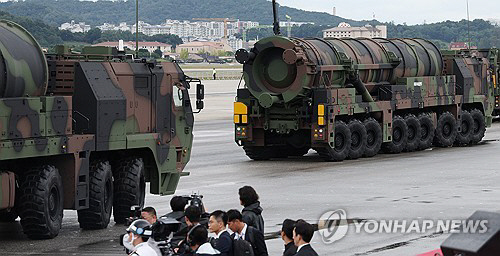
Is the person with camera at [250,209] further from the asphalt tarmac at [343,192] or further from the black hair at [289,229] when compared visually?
the asphalt tarmac at [343,192]

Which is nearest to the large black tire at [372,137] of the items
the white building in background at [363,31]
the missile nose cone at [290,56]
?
the missile nose cone at [290,56]

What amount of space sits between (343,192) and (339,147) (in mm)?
6687

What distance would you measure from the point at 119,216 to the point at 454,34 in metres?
151

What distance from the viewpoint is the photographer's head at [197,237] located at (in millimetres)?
9781

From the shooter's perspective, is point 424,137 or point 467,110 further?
point 467,110

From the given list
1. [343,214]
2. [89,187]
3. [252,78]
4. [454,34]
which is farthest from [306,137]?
[454,34]

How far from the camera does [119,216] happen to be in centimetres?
1755

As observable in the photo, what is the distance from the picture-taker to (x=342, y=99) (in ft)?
91.1

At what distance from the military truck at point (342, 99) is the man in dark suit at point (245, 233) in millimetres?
16126

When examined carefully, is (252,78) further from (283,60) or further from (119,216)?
(119,216)

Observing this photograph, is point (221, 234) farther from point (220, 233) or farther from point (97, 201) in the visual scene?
point (97, 201)

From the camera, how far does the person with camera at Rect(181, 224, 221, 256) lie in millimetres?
9727

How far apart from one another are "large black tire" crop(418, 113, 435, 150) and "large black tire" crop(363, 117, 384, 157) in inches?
93.0

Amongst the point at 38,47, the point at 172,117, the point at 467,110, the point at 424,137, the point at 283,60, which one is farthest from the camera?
the point at 467,110
